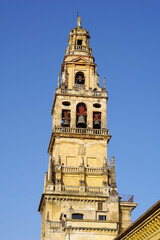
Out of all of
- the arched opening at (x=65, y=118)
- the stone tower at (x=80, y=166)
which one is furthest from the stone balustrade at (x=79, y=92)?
the arched opening at (x=65, y=118)

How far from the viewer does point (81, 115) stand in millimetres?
67750

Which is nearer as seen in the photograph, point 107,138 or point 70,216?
point 70,216

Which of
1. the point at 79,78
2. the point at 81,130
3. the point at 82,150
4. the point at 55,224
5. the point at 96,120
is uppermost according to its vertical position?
the point at 79,78

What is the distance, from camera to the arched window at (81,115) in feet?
220

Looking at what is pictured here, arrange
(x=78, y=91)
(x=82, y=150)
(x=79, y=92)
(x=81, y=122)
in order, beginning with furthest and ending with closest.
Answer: (x=78, y=91) → (x=79, y=92) → (x=81, y=122) → (x=82, y=150)

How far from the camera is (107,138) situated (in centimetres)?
6625

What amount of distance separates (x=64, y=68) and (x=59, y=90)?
15.5 feet

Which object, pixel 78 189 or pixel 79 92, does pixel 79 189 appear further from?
pixel 79 92

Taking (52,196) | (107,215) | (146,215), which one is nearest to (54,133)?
(52,196)

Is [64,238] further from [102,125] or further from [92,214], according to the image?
[102,125]

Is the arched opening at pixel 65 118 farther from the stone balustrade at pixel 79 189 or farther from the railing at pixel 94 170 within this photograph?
the stone balustrade at pixel 79 189

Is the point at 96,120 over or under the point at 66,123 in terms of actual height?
over

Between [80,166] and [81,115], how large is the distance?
8.01 meters

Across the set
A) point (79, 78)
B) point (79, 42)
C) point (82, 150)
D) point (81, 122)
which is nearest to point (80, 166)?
point (82, 150)
